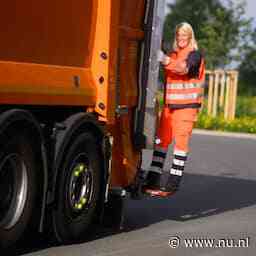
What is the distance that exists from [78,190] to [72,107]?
0.71 metres

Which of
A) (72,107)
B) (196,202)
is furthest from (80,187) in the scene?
(196,202)

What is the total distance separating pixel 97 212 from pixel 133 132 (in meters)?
1.02

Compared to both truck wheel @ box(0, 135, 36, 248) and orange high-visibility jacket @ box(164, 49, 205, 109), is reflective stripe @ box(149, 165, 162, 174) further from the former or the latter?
truck wheel @ box(0, 135, 36, 248)

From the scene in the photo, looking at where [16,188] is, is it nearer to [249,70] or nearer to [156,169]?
[156,169]

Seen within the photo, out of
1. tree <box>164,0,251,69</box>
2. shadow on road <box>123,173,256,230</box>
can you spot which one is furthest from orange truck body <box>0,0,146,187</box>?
tree <box>164,0,251,69</box>

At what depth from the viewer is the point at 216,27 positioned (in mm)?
40281

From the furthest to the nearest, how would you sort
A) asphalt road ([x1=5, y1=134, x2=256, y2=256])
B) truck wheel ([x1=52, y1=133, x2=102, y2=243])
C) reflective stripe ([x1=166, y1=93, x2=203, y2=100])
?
reflective stripe ([x1=166, y1=93, x2=203, y2=100]) < asphalt road ([x1=5, y1=134, x2=256, y2=256]) < truck wheel ([x1=52, y1=133, x2=102, y2=243])

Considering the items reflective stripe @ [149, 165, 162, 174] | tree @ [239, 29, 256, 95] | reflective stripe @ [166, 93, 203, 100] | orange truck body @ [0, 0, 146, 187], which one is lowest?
tree @ [239, 29, 256, 95]

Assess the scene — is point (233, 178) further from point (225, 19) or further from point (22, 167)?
point (225, 19)

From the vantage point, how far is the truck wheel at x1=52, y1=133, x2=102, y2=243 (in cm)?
764

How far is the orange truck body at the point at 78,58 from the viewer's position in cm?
696

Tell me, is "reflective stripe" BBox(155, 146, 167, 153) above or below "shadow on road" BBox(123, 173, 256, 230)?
above

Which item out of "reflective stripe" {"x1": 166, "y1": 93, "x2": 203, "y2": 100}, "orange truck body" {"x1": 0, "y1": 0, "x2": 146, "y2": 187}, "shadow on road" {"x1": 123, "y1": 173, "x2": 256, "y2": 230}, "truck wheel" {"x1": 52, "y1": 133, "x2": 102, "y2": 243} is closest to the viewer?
"orange truck body" {"x1": 0, "y1": 0, "x2": 146, "y2": 187}

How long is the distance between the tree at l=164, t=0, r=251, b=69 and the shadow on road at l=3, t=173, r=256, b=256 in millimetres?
25464
